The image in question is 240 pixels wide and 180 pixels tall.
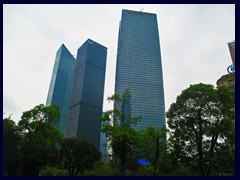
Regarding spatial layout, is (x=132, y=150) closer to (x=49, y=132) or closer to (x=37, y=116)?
(x=49, y=132)

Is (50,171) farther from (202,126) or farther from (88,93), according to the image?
(88,93)

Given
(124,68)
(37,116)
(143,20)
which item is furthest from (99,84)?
(37,116)

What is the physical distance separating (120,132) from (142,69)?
94.6 m

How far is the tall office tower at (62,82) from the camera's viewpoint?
146125mm

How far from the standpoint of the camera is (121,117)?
69.9ft

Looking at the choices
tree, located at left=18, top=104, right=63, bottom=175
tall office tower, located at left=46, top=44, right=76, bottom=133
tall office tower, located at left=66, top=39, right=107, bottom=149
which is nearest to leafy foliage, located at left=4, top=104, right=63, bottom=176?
tree, located at left=18, top=104, right=63, bottom=175

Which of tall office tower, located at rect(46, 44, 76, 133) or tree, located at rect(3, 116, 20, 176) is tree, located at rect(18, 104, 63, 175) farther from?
tall office tower, located at rect(46, 44, 76, 133)

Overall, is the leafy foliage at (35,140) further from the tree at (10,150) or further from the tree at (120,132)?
the tree at (120,132)

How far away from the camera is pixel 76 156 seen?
20078mm

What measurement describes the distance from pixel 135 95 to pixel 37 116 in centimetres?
8238

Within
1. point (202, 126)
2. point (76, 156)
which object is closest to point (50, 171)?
point (76, 156)

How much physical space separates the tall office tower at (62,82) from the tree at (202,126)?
127m

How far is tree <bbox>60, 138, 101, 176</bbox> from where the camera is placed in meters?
20.1

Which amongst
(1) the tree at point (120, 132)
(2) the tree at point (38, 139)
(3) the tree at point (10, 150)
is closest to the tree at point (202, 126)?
(1) the tree at point (120, 132)
